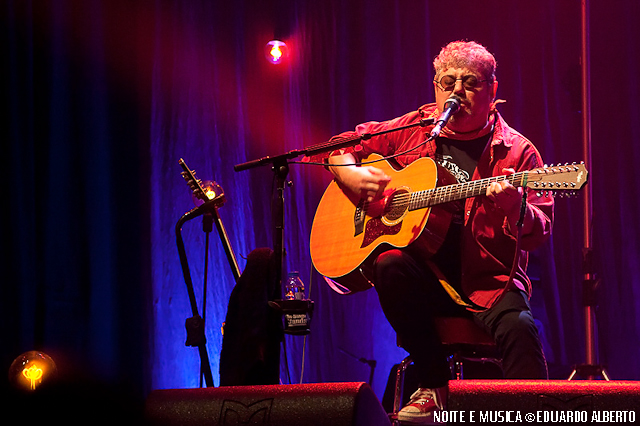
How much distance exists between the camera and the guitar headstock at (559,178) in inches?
82.2

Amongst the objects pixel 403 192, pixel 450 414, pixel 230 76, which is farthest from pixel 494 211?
pixel 230 76

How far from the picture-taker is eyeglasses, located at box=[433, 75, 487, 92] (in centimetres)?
242

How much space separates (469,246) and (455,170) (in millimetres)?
334

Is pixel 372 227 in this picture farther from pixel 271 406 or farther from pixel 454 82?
pixel 271 406

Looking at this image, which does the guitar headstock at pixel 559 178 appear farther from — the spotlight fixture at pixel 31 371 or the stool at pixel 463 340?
the spotlight fixture at pixel 31 371

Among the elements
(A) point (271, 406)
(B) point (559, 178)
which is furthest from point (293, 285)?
(A) point (271, 406)

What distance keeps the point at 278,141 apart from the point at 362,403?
276 cm

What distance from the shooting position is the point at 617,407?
1.33 metres

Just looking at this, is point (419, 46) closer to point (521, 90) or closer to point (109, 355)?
point (521, 90)

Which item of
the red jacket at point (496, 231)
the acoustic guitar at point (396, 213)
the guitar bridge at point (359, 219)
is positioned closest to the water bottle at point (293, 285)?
the acoustic guitar at point (396, 213)

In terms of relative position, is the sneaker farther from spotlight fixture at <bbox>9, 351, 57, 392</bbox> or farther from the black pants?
spotlight fixture at <bbox>9, 351, 57, 392</bbox>

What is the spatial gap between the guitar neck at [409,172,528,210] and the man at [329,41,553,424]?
1.1 inches

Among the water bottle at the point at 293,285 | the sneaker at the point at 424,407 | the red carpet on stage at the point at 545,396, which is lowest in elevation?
the sneaker at the point at 424,407

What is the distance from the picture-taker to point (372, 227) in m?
2.55
